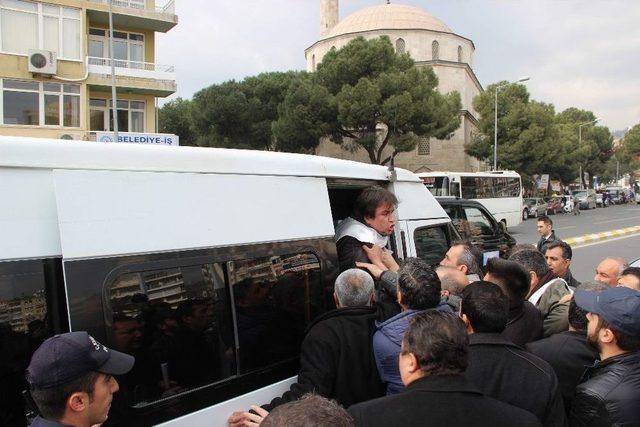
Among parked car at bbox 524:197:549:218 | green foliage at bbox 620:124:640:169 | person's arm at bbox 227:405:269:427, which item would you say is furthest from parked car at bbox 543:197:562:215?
green foliage at bbox 620:124:640:169

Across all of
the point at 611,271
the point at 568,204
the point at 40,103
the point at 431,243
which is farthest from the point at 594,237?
the point at 568,204

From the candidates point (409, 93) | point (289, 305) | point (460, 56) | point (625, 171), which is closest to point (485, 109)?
point (409, 93)

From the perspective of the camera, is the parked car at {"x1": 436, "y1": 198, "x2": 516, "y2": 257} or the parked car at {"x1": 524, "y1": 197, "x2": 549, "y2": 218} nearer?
the parked car at {"x1": 436, "y1": 198, "x2": 516, "y2": 257}

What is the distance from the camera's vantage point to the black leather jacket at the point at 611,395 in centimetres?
228

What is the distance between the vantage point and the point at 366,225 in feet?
13.0

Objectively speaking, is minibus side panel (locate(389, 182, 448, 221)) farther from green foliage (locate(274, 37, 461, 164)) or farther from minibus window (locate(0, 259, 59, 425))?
green foliage (locate(274, 37, 461, 164))

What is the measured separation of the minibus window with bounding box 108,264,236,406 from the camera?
7.54 ft

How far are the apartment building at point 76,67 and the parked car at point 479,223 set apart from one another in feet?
63.5

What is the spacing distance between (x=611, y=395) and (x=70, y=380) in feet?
7.26

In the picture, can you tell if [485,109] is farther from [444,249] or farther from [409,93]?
[444,249]

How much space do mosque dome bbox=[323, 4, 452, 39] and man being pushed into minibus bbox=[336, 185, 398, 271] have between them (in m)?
59.4

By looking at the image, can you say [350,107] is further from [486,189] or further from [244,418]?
[244,418]

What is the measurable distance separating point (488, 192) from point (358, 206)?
24713 mm

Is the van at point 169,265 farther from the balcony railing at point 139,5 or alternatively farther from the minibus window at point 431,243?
the balcony railing at point 139,5
